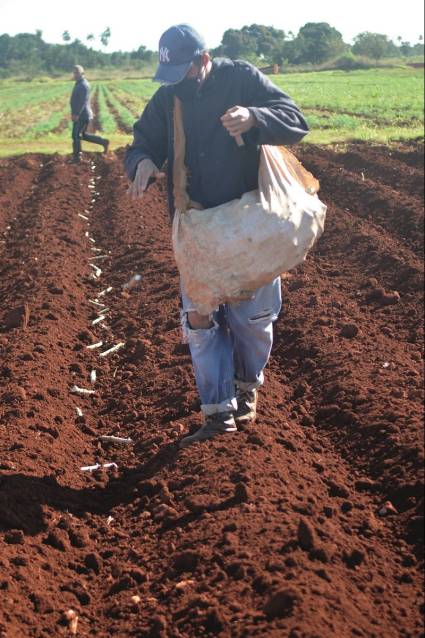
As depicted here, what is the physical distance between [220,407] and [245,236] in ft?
3.18

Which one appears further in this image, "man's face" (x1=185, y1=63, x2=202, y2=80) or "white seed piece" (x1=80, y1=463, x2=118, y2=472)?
"white seed piece" (x1=80, y1=463, x2=118, y2=472)

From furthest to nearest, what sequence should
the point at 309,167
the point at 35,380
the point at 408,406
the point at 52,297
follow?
the point at 309,167, the point at 52,297, the point at 35,380, the point at 408,406

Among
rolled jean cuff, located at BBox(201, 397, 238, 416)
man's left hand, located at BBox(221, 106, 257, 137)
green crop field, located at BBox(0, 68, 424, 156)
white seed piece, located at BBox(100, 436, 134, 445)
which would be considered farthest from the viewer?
green crop field, located at BBox(0, 68, 424, 156)

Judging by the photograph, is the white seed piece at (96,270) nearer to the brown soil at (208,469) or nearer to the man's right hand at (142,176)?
the brown soil at (208,469)

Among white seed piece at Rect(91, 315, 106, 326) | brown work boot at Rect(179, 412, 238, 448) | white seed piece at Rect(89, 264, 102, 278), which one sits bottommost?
white seed piece at Rect(91, 315, 106, 326)

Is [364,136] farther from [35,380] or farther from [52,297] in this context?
[35,380]

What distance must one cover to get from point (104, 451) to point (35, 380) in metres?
0.94

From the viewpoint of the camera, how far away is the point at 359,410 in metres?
4.92

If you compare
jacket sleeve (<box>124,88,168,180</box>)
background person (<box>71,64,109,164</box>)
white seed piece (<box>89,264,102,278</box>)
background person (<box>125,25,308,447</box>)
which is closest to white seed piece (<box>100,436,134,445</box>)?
background person (<box>125,25,308,447</box>)

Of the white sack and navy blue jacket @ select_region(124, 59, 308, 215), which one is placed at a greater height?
navy blue jacket @ select_region(124, 59, 308, 215)

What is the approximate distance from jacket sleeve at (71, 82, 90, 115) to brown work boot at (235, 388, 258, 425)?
13.3 meters

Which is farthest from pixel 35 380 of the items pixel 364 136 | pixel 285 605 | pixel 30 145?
pixel 30 145

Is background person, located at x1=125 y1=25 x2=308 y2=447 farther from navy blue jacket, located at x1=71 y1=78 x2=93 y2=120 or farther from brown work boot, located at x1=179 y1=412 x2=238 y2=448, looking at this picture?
navy blue jacket, located at x1=71 y1=78 x2=93 y2=120

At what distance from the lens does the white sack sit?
415 centimetres
